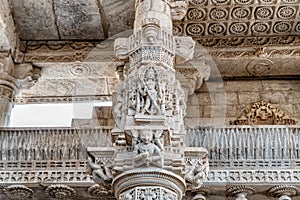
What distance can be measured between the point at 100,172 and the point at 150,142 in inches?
23.3

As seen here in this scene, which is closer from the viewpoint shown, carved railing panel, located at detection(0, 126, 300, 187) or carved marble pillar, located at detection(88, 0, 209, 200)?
carved marble pillar, located at detection(88, 0, 209, 200)

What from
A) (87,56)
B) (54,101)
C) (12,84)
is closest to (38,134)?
(12,84)

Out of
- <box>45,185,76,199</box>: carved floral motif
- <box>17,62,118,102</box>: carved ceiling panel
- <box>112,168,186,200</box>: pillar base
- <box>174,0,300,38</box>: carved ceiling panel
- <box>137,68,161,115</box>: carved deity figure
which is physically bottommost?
<box>112,168,186,200</box>: pillar base

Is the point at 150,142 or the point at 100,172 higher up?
the point at 150,142

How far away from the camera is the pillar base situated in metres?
5.73

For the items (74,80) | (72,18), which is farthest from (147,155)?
(74,80)

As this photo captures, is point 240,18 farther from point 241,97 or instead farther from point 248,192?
point 248,192

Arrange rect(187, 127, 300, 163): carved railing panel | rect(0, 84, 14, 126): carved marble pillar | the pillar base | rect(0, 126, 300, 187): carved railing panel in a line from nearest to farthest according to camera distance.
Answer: the pillar base → rect(0, 126, 300, 187): carved railing panel → rect(187, 127, 300, 163): carved railing panel → rect(0, 84, 14, 126): carved marble pillar

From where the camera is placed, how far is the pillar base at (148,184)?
18.8 ft

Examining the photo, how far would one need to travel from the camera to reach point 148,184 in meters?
5.78

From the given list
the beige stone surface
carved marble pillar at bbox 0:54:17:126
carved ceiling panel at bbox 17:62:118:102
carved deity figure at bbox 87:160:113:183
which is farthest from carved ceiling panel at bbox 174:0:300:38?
carved deity figure at bbox 87:160:113:183

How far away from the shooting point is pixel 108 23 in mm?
10602

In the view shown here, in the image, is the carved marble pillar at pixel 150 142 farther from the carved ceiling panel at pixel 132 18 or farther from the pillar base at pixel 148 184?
the carved ceiling panel at pixel 132 18

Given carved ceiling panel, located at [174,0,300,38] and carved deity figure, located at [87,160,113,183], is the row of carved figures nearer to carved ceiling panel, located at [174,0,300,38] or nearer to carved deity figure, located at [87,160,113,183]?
carved deity figure, located at [87,160,113,183]
